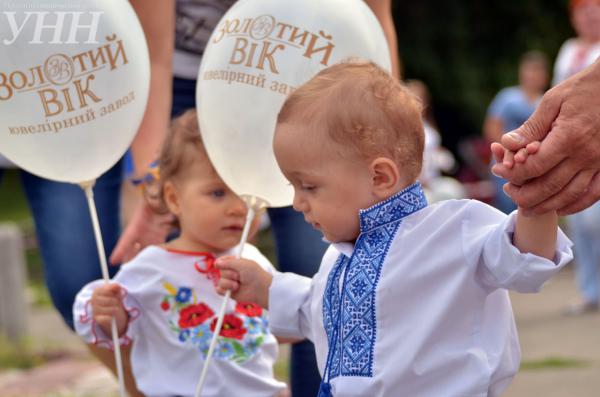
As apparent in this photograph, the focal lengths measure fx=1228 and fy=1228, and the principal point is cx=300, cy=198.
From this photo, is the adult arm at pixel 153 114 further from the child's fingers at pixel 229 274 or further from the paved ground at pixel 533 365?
the paved ground at pixel 533 365

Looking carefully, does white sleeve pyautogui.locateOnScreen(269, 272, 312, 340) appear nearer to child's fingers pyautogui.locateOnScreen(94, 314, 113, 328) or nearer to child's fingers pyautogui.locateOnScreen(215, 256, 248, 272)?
child's fingers pyautogui.locateOnScreen(215, 256, 248, 272)

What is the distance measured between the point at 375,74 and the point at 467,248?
0.43 meters

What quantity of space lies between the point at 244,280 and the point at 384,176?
1.93 feet

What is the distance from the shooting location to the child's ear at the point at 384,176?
2.48 m

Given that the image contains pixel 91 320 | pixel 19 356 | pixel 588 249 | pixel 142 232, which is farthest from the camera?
pixel 588 249

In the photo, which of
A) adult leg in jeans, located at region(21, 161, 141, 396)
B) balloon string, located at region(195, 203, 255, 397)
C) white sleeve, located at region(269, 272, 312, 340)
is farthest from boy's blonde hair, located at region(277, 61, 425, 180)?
adult leg in jeans, located at region(21, 161, 141, 396)

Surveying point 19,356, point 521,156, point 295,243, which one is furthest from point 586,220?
point 521,156

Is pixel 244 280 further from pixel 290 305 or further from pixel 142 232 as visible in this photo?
pixel 142 232

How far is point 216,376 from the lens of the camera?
3.25 meters

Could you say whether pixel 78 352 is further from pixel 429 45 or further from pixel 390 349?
pixel 429 45

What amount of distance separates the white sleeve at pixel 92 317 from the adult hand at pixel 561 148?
135 cm

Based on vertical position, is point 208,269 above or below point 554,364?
above

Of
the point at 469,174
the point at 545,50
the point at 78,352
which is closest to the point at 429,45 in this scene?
the point at 545,50

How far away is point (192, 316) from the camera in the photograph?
327 centimetres
